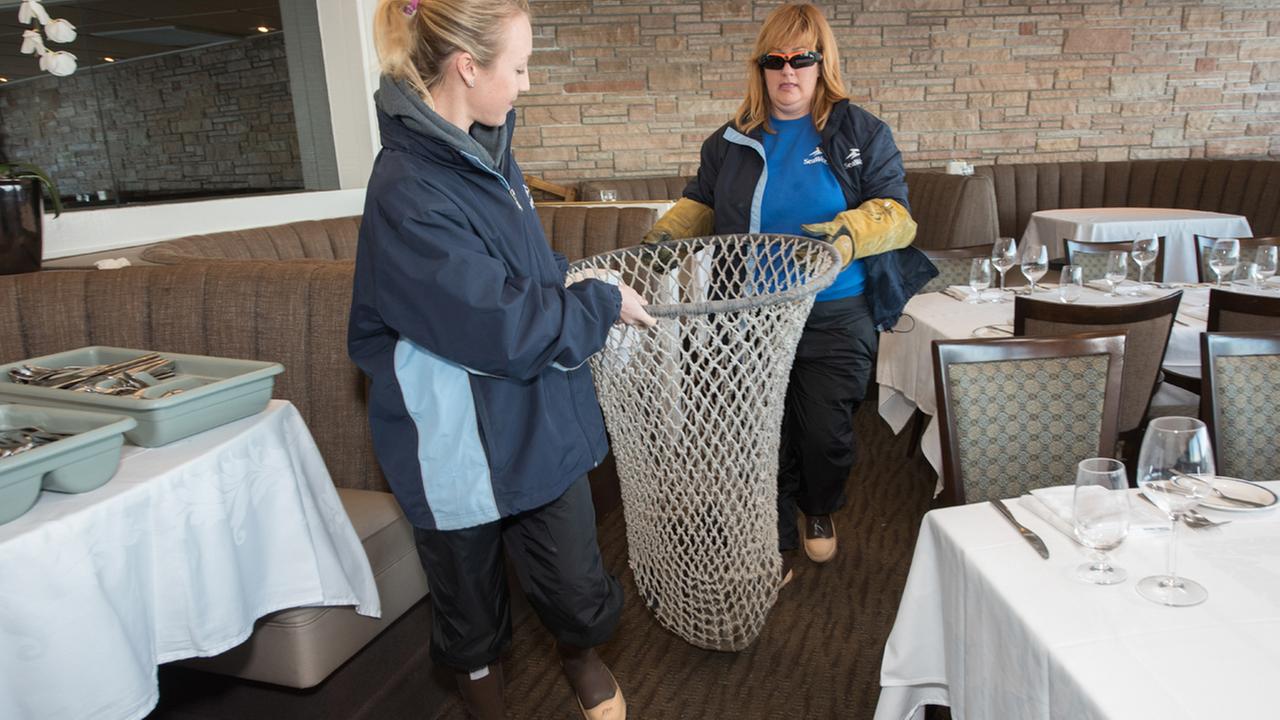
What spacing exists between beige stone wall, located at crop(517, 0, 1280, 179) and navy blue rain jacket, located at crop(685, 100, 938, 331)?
4.37 metres

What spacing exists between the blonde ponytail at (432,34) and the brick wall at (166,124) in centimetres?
299

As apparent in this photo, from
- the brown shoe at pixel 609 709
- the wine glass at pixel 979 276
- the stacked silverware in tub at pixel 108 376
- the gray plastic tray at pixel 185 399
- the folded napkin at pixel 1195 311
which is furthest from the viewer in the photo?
the wine glass at pixel 979 276

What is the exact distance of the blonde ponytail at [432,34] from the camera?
132cm

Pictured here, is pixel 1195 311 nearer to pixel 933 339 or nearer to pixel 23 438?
pixel 933 339

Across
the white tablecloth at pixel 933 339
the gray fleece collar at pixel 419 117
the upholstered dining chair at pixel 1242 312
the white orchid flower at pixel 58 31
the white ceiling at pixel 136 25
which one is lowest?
the white tablecloth at pixel 933 339

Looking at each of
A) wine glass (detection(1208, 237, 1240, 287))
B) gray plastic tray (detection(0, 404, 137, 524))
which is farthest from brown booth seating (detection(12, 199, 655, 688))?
wine glass (detection(1208, 237, 1240, 287))

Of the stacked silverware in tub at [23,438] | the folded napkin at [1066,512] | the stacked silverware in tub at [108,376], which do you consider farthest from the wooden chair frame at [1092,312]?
the stacked silverware in tub at [23,438]

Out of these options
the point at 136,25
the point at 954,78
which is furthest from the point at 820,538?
the point at 954,78

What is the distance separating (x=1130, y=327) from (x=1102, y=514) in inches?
56.0

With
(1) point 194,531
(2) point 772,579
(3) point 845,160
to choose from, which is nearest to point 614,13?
(3) point 845,160

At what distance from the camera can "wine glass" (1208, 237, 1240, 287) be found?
2.89m

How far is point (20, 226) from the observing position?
2.34 m

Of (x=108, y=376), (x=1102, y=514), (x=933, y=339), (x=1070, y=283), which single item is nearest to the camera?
(x=1102, y=514)

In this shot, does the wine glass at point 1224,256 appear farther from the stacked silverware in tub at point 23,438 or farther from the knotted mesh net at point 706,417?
the stacked silverware in tub at point 23,438
